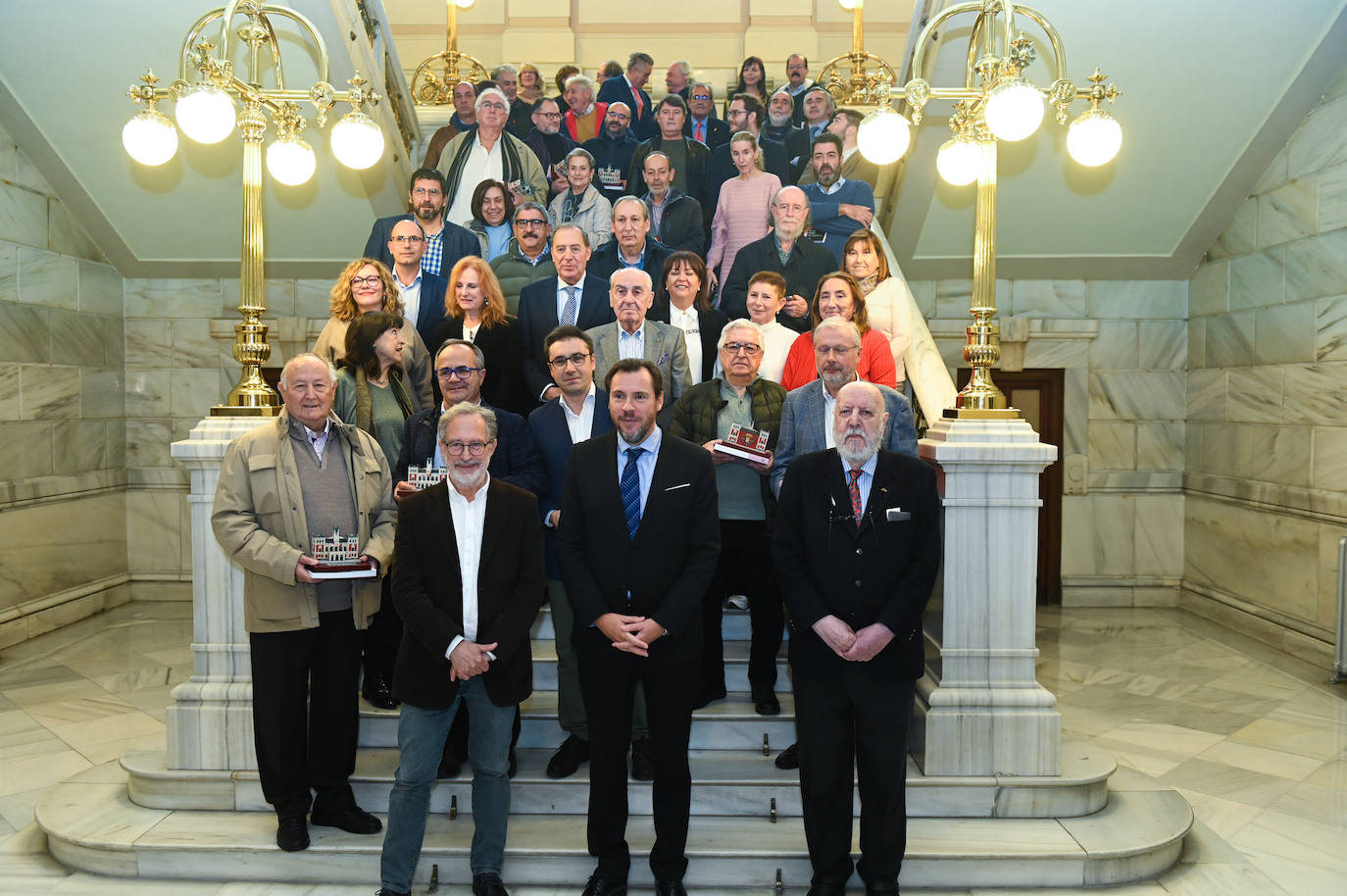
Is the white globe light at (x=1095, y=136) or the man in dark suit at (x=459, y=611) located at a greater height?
the white globe light at (x=1095, y=136)

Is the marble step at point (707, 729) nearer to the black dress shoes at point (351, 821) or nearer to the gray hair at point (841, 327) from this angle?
the black dress shoes at point (351, 821)

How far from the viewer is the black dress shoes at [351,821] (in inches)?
180

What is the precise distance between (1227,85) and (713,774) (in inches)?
264

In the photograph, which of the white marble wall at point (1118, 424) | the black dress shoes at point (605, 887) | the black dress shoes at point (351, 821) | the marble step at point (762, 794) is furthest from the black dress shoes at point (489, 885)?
the white marble wall at point (1118, 424)

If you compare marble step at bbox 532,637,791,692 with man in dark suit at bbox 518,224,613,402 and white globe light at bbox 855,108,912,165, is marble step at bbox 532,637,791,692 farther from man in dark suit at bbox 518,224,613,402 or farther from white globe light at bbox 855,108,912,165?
white globe light at bbox 855,108,912,165

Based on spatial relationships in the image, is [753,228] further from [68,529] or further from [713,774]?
[68,529]

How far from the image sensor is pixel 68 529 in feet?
30.9

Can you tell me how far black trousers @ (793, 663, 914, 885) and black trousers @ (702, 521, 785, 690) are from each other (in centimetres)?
99

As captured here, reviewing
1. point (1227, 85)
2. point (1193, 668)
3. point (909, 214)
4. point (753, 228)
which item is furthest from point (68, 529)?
point (1227, 85)

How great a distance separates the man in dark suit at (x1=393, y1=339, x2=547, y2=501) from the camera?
4645 millimetres

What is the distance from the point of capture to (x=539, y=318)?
6.02 m

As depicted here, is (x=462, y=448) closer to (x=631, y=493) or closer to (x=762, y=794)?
(x=631, y=493)

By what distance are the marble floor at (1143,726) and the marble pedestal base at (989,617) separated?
652 mm

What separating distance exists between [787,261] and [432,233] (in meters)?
2.36
